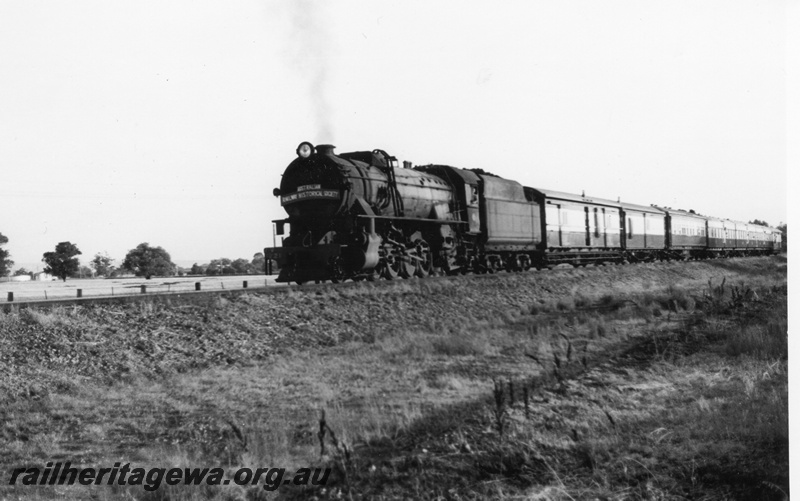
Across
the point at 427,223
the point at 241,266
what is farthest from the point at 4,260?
the point at 241,266

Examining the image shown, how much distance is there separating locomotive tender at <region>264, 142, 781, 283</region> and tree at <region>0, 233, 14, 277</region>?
18.0ft

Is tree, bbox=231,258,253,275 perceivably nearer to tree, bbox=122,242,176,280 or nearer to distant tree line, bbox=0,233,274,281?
distant tree line, bbox=0,233,274,281

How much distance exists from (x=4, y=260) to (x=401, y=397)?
5.15 meters

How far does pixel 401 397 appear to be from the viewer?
6906 millimetres

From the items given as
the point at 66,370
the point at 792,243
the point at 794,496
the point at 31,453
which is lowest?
the point at 794,496

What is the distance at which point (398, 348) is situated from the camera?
31.0 feet

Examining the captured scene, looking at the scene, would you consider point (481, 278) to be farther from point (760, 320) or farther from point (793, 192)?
point (793, 192)

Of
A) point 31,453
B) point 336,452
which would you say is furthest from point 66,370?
point 336,452

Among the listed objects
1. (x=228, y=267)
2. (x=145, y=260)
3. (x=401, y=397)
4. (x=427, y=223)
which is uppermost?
(x=427, y=223)

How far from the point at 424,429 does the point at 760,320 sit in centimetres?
717

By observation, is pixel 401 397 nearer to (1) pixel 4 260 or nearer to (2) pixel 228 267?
(1) pixel 4 260

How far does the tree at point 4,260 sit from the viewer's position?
5.91 meters

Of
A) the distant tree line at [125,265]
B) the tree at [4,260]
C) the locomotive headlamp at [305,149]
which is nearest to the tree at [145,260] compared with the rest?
the distant tree line at [125,265]

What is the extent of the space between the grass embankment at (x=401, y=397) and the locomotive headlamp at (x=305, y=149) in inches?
136
